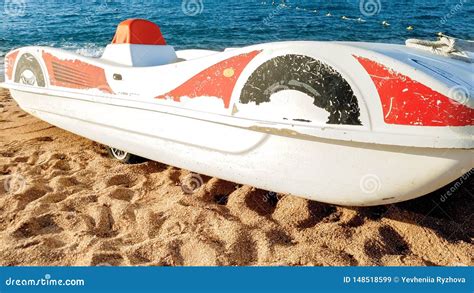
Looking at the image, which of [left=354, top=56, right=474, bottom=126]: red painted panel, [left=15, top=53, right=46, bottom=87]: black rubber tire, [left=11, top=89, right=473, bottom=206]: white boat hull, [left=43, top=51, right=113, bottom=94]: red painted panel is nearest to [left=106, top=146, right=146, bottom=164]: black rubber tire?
[left=11, top=89, right=473, bottom=206]: white boat hull

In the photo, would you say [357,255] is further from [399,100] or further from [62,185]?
[62,185]

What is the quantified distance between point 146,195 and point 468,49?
304 cm

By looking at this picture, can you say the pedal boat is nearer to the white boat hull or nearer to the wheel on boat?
the white boat hull

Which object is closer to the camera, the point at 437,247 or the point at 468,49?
the point at 437,247

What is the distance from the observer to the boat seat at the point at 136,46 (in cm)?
386

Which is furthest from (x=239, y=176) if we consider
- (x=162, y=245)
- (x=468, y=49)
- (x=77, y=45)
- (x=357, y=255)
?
(x=77, y=45)

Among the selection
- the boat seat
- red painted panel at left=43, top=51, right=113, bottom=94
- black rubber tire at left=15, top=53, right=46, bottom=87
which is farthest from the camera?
black rubber tire at left=15, top=53, right=46, bottom=87

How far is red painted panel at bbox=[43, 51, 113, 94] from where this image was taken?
366 cm

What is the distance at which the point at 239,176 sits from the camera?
10.2 feet

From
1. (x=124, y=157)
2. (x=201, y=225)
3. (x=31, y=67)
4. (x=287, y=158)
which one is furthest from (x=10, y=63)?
(x=287, y=158)

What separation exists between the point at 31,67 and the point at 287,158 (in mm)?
2921

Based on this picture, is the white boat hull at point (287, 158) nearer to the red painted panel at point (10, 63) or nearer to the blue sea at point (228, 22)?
the red painted panel at point (10, 63)

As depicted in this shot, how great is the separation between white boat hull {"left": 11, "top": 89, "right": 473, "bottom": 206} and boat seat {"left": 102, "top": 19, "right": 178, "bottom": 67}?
0.49m

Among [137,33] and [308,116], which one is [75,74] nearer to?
[137,33]
